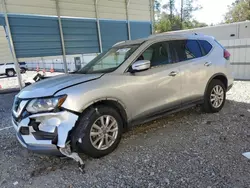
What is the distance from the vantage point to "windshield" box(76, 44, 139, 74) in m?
3.45

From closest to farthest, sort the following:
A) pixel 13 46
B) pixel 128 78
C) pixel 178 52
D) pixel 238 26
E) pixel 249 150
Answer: pixel 249 150 → pixel 128 78 → pixel 178 52 → pixel 13 46 → pixel 238 26

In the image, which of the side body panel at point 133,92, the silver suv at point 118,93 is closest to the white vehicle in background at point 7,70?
the silver suv at point 118,93

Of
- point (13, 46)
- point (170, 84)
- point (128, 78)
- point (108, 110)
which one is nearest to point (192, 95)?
point (170, 84)

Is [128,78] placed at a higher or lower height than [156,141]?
higher

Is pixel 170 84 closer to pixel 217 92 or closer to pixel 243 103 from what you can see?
pixel 217 92

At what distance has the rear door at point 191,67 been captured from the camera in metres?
3.90

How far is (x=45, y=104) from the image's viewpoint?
2.71 metres

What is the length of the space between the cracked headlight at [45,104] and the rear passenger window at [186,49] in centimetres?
226

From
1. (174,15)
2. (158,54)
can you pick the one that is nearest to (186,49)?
(158,54)

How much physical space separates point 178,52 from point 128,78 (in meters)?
1.30

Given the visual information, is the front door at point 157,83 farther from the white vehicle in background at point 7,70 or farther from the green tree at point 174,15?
the green tree at point 174,15

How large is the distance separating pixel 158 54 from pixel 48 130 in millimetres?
2204

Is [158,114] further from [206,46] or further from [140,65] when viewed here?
[206,46]

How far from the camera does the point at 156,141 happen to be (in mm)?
3447
